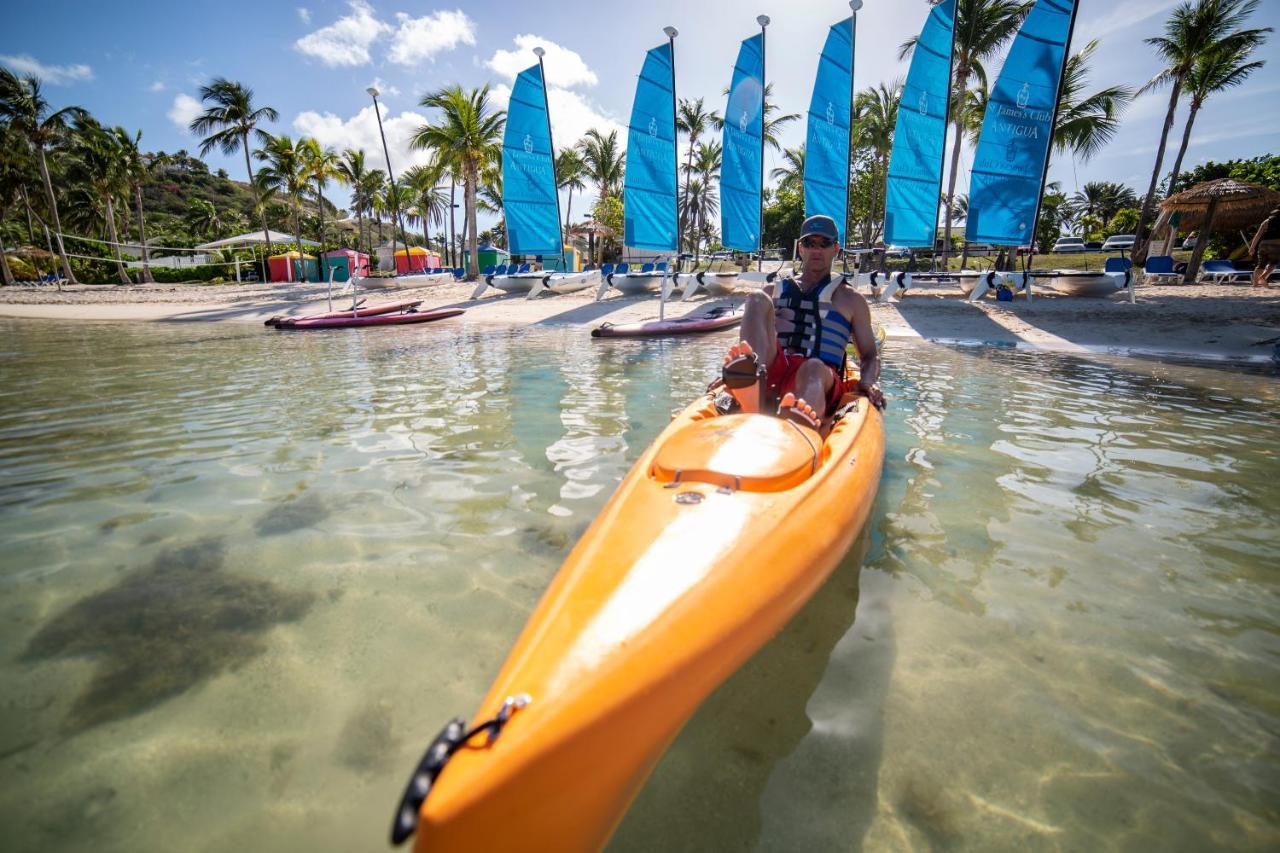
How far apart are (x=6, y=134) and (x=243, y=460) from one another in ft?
144

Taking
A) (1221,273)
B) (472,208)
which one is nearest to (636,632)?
(1221,273)

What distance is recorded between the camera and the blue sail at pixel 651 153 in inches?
700

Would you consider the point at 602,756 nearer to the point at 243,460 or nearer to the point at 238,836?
the point at 238,836

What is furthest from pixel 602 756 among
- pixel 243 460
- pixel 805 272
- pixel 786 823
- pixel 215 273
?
pixel 215 273

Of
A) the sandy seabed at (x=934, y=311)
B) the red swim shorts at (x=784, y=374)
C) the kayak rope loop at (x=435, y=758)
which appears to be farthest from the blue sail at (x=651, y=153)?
the kayak rope loop at (x=435, y=758)

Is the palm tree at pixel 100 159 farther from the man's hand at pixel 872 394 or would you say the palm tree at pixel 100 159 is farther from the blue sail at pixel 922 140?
the man's hand at pixel 872 394

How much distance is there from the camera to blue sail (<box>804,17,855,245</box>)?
1830 cm

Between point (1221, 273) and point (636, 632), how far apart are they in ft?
92.3

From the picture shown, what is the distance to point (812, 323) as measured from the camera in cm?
441

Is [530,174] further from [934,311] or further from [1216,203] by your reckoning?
[1216,203]

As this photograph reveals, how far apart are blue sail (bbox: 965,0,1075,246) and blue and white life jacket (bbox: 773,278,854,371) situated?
15.9 metres

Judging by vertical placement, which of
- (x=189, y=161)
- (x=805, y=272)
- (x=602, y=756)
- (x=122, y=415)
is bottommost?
(x=122, y=415)

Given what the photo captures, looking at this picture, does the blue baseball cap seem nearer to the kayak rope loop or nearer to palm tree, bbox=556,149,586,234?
the kayak rope loop

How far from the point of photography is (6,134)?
30406mm
